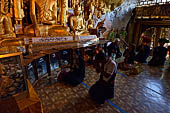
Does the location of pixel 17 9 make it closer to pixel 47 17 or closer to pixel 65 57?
pixel 47 17

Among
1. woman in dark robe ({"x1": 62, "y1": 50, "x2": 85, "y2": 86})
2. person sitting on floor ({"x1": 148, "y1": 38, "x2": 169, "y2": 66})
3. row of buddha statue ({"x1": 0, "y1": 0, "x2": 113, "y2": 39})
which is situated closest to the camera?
woman in dark robe ({"x1": 62, "y1": 50, "x2": 85, "y2": 86})

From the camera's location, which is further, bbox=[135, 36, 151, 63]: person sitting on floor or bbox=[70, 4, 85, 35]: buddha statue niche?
bbox=[70, 4, 85, 35]: buddha statue niche

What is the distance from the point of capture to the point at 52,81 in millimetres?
3367

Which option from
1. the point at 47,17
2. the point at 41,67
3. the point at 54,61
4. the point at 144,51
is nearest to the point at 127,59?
the point at 144,51

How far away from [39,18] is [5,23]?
4.58 ft

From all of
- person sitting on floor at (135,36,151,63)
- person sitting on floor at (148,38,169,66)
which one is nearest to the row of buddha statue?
person sitting on floor at (135,36,151,63)

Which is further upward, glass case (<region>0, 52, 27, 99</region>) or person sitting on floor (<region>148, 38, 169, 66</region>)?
glass case (<region>0, 52, 27, 99</region>)

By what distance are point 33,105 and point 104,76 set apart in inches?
66.3

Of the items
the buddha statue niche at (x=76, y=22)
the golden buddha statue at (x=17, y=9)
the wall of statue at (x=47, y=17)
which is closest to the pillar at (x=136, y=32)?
the wall of statue at (x=47, y=17)

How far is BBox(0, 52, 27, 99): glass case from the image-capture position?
3.81ft

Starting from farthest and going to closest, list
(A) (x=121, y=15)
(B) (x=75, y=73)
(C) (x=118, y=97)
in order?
1. (A) (x=121, y=15)
2. (B) (x=75, y=73)
3. (C) (x=118, y=97)

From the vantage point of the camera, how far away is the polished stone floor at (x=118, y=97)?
2236 mm

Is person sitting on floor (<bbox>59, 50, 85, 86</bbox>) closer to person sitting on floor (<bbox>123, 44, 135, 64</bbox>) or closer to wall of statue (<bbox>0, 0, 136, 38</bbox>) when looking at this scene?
wall of statue (<bbox>0, 0, 136, 38</bbox>)

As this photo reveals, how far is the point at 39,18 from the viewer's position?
458cm
